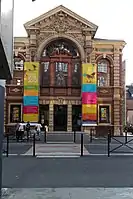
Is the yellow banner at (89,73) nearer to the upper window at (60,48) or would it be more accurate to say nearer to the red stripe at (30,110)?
the upper window at (60,48)

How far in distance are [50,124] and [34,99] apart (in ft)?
11.0

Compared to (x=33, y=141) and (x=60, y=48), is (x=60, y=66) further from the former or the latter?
(x=33, y=141)

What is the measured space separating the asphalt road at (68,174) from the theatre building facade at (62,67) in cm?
2720

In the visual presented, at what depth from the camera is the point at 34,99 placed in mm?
41469

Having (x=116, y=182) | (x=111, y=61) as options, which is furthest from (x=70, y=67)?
(x=116, y=182)

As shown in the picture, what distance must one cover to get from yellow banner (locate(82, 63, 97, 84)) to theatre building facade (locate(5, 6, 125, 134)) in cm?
159

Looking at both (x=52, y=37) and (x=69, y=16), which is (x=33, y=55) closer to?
(x=52, y=37)

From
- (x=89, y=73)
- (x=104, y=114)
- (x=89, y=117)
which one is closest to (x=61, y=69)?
(x=89, y=73)

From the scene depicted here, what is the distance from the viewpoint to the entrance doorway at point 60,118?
42.1 meters

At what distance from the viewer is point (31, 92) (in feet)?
137

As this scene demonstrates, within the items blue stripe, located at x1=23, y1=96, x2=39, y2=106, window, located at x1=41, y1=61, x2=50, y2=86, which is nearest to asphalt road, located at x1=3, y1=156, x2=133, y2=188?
blue stripe, located at x1=23, y1=96, x2=39, y2=106

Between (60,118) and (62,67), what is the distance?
593 centimetres

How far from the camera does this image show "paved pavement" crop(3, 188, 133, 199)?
800cm

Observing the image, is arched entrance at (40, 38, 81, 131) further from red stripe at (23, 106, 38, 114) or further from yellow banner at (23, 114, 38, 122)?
yellow banner at (23, 114, 38, 122)
